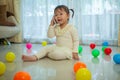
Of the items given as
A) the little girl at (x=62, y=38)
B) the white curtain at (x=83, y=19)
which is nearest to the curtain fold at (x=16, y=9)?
the white curtain at (x=83, y=19)

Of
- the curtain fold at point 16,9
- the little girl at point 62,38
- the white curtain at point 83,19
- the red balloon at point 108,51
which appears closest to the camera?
the little girl at point 62,38

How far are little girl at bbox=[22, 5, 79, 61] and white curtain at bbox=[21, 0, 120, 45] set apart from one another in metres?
1.00

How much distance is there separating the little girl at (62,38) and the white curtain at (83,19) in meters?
1.00

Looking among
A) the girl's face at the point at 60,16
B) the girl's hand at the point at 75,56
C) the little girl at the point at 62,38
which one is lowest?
the girl's hand at the point at 75,56

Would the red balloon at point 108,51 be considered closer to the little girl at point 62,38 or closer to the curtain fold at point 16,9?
the little girl at point 62,38

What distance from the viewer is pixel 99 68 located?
1325 mm

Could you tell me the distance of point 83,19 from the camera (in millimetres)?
2703

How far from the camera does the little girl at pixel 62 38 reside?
5.41ft

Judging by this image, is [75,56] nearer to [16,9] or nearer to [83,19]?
[83,19]

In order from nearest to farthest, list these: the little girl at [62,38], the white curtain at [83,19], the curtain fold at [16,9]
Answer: the little girl at [62,38] → the white curtain at [83,19] → the curtain fold at [16,9]

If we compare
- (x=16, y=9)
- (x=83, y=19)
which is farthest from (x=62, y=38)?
(x=16, y=9)

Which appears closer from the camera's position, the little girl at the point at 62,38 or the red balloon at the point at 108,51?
the little girl at the point at 62,38

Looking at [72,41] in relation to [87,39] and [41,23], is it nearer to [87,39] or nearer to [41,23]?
[87,39]

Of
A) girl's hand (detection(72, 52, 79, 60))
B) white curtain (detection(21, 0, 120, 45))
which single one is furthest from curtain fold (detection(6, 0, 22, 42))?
girl's hand (detection(72, 52, 79, 60))
